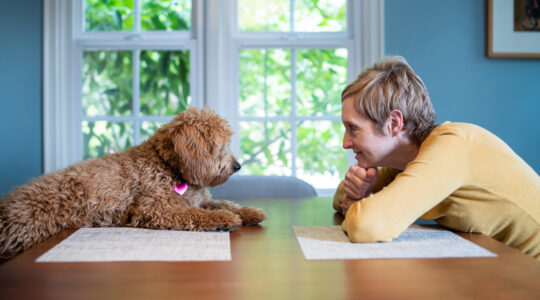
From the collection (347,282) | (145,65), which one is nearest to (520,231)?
(347,282)

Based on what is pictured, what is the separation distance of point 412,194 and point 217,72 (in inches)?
78.7

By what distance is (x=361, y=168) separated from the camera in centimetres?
145

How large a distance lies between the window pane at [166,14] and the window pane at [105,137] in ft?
2.06

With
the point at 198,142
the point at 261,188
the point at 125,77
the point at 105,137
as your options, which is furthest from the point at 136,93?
the point at 198,142

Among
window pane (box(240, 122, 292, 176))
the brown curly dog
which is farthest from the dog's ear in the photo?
window pane (box(240, 122, 292, 176))

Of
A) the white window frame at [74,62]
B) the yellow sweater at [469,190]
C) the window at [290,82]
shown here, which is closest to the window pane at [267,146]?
the window at [290,82]

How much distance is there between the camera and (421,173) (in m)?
1.13

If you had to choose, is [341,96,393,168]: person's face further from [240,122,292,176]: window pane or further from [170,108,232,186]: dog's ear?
[240,122,292,176]: window pane

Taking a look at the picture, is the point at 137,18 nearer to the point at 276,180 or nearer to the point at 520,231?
the point at 276,180

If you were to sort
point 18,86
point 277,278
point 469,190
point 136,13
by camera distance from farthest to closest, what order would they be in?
point 136,13
point 18,86
point 469,190
point 277,278

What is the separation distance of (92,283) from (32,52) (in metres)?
2.49

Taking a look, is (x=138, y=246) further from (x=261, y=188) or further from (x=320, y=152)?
(x=320, y=152)

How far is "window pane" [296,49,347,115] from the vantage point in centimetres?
305

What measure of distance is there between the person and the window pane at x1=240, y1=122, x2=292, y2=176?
1.54 m
